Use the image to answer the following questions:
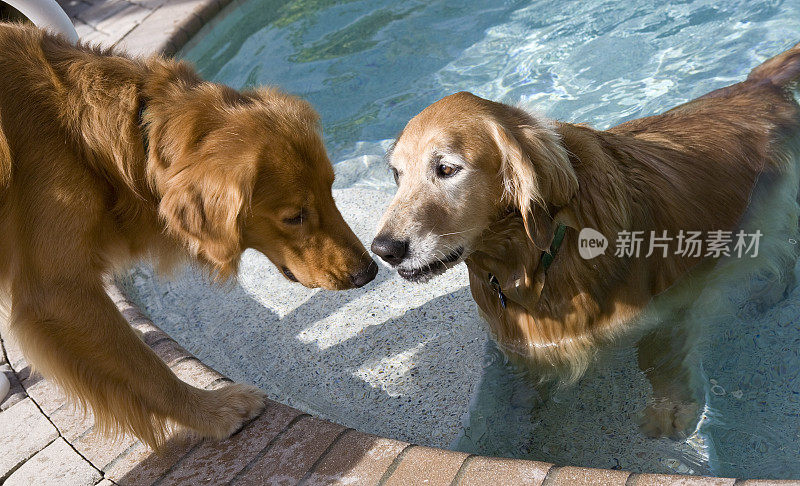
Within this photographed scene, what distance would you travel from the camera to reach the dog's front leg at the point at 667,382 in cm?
325

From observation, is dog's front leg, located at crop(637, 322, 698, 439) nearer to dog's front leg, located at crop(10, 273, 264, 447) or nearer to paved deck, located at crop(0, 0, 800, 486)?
paved deck, located at crop(0, 0, 800, 486)

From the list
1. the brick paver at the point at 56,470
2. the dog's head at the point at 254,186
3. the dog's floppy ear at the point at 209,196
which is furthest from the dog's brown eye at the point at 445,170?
the brick paver at the point at 56,470

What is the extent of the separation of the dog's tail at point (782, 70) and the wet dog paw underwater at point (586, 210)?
0.01 metres

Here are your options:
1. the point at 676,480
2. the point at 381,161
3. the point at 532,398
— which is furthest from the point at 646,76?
the point at 676,480

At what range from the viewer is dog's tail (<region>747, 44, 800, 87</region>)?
3.75 meters

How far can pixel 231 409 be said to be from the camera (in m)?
3.02

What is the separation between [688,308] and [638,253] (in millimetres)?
552

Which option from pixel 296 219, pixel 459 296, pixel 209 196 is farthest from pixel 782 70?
pixel 209 196

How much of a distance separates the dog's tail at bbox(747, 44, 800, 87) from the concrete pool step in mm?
2431

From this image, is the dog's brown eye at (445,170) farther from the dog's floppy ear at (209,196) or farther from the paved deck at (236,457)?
the paved deck at (236,457)

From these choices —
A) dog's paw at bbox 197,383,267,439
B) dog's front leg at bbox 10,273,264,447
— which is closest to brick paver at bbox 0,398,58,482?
dog's front leg at bbox 10,273,264,447

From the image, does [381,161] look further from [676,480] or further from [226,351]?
[676,480]

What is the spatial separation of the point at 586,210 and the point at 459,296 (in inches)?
62.1

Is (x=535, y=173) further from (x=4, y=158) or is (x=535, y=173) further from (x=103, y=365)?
(x=4, y=158)
